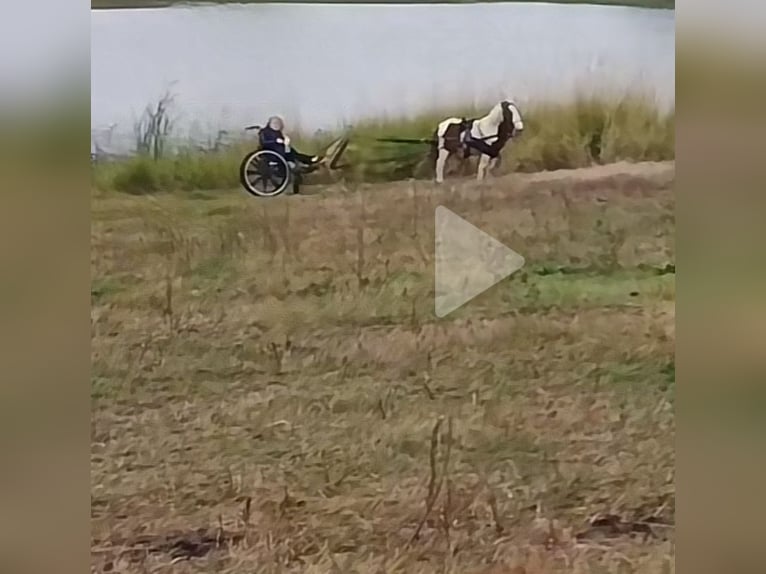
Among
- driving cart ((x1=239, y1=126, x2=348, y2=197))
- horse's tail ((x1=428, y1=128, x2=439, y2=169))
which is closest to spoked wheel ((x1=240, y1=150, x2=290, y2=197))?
driving cart ((x1=239, y1=126, x2=348, y2=197))

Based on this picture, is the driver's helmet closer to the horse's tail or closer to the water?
A: the water

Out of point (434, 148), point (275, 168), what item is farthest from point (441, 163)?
point (275, 168)

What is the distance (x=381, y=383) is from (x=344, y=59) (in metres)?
0.25

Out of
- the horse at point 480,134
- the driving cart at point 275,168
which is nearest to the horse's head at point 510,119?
the horse at point 480,134

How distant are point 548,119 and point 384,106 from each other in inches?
4.9

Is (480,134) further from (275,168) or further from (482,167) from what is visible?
(275,168)

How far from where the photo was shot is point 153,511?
2.16ft

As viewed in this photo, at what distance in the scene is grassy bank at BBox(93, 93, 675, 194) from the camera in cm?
66

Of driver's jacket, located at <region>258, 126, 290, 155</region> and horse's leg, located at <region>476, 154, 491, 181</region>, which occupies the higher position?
driver's jacket, located at <region>258, 126, 290, 155</region>

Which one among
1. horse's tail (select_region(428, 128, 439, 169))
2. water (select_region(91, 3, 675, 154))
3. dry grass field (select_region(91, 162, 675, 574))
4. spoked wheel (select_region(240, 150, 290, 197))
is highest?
water (select_region(91, 3, 675, 154))

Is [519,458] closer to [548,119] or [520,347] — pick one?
[520,347]

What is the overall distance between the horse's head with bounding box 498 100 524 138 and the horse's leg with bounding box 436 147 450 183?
0.05 metres
